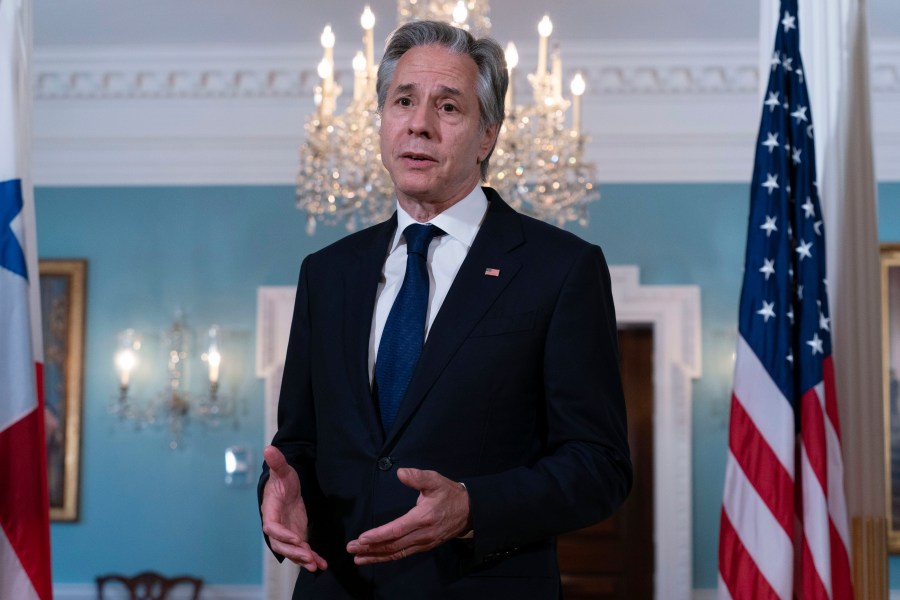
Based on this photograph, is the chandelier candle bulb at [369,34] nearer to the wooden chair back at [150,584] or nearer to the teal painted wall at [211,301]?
the teal painted wall at [211,301]

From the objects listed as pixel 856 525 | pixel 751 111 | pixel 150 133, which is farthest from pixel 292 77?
pixel 856 525

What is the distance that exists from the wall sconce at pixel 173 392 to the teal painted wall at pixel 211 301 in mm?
82

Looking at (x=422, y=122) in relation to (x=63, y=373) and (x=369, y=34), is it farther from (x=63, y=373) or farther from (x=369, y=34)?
(x=63, y=373)

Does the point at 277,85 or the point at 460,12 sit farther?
the point at 277,85

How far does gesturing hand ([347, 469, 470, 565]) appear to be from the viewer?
1317 mm

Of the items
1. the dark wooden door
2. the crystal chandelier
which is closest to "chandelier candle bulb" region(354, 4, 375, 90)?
the crystal chandelier

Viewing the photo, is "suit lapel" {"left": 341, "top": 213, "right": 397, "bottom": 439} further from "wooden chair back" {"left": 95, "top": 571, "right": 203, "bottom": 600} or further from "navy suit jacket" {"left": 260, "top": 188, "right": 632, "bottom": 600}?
"wooden chair back" {"left": 95, "top": 571, "right": 203, "bottom": 600}

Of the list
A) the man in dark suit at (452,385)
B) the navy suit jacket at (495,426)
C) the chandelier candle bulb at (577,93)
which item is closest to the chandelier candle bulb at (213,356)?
the chandelier candle bulb at (577,93)

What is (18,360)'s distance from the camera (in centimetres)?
260

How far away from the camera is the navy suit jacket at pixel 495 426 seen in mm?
1495

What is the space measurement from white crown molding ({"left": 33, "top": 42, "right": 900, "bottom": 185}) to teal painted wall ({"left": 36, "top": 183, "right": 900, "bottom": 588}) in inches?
5.6

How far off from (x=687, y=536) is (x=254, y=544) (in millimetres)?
2505

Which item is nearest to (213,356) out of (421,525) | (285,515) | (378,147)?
(378,147)

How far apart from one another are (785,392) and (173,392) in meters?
4.18
